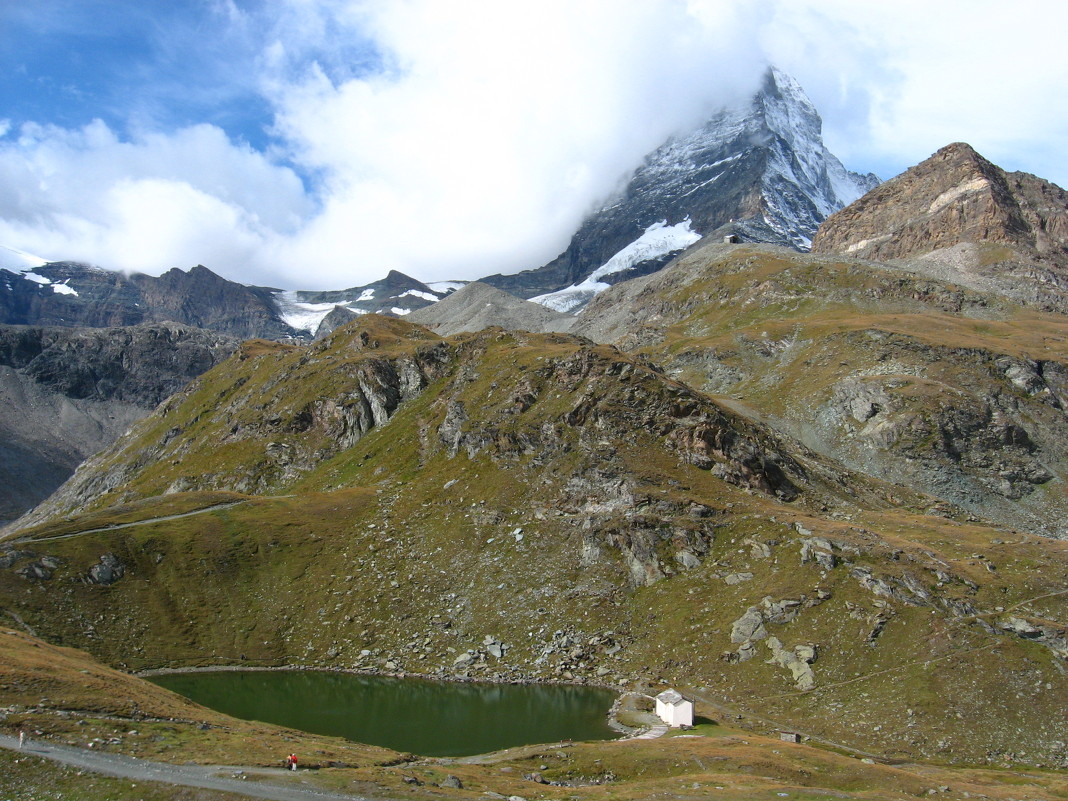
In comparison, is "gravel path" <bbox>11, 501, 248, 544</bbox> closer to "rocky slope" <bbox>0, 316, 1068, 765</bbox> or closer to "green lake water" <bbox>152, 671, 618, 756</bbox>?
"rocky slope" <bbox>0, 316, 1068, 765</bbox>

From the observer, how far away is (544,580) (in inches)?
4186

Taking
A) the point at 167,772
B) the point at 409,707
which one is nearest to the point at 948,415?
the point at 409,707

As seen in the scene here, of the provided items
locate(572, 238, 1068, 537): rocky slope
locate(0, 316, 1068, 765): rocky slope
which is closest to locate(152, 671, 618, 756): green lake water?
locate(0, 316, 1068, 765): rocky slope

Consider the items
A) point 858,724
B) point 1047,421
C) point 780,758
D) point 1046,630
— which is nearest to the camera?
point 780,758

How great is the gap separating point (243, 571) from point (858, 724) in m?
85.7

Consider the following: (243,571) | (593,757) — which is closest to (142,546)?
(243,571)

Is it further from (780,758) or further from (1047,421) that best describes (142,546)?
(1047,421)

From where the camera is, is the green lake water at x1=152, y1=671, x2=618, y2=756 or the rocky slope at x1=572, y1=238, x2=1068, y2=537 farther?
the rocky slope at x1=572, y1=238, x2=1068, y2=537

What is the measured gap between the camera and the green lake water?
73438 millimetres

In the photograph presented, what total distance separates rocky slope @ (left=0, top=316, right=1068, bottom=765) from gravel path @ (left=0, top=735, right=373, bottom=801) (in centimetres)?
4746

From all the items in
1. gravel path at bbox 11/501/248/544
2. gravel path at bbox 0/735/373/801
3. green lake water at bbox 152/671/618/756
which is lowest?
green lake water at bbox 152/671/618/756

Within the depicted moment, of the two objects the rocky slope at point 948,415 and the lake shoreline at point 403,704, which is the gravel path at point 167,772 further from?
the rocky slope at point 948,415

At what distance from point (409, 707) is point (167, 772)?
1630 inches

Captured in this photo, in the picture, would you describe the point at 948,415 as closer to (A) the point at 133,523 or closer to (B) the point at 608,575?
(B) the point at 608,575
